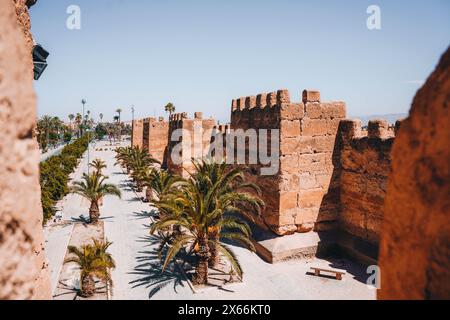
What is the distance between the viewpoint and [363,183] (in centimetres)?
1069

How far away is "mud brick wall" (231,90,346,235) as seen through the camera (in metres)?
10.8

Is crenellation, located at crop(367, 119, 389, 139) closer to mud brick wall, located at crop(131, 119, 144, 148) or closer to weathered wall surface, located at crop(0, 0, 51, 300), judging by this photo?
weathered wall surface, located at crop(0, 0, 51, 300)

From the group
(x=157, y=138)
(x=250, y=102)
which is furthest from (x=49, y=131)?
(x=250, y=102)

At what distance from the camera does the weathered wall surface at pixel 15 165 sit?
4.70 feet

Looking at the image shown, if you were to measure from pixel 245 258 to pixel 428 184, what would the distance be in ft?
32.5

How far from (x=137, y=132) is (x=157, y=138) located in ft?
16.3

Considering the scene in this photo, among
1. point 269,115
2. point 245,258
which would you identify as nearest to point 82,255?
point 245,258

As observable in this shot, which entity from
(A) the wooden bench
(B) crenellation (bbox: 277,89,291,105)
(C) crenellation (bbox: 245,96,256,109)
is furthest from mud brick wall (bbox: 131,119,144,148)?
(A) the wooden bench

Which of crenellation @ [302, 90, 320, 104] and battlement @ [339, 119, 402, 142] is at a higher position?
crenellation @ [302, 90, 320, 104]

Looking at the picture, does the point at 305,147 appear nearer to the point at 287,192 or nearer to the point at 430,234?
the point at 287,192

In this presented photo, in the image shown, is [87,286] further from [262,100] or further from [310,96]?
[310,96]

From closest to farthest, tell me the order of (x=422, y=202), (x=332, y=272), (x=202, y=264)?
(x=422, y=202)
(x=202, y=264)
(x=332, y=272)

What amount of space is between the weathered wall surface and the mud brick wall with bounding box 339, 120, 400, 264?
383 inches

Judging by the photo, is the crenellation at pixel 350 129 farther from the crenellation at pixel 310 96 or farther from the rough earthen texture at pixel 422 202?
the rough earthen texture at pixel 422 202
